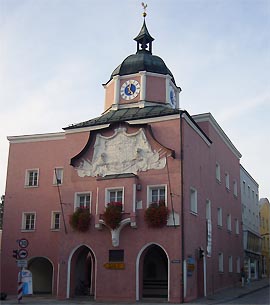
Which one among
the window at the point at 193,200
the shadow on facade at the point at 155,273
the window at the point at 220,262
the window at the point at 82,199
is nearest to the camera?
the shadow on facade at the point at 155,273

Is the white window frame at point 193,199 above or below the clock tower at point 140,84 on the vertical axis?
below

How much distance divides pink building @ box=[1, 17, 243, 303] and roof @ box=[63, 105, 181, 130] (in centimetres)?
9

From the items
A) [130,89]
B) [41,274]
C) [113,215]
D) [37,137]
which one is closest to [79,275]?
[41,274]

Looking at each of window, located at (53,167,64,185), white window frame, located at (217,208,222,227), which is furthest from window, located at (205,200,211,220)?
window, located at (53,167,64,185)

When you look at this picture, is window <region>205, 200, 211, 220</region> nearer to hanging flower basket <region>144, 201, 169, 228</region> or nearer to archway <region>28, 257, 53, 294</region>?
hanging flower basket <region>144, 201, 169, 228</region>

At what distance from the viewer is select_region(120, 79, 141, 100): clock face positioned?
3173 centimetres

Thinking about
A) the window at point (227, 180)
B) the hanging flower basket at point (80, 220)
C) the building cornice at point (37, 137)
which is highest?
the building cornice at point (37, 137)

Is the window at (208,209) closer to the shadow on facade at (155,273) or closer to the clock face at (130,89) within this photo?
the shadow on facade at (155,273)

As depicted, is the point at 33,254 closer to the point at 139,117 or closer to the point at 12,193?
the point at 12,193

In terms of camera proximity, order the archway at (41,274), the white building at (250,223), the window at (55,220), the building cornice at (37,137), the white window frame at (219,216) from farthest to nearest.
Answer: the white building at (250,223)
the white window frame at (219,216)
the building cornice at (37,137)
the archway at (41,274)
the window at (55,220)

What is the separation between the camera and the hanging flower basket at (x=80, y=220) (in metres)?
26.8

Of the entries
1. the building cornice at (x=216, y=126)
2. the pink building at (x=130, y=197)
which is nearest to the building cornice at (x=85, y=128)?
the pink building at (x=130, y=197)

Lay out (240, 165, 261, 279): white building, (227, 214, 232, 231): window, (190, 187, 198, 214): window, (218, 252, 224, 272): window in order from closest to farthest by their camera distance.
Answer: (190, 187, 198, 214): window
(218, 252, 224, 272): window
(227, 214, 232, 231): window
(240, 165, 261, 279): white building

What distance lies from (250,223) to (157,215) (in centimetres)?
2670
